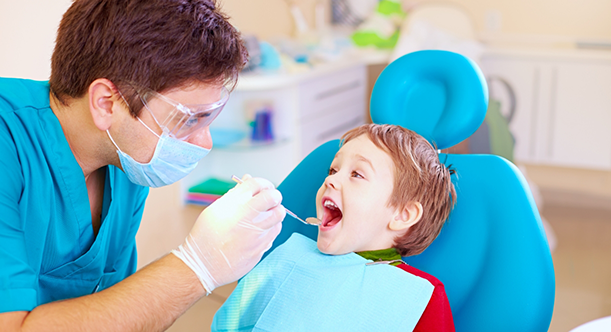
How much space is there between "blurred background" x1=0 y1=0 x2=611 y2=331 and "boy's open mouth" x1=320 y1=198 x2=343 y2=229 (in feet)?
2.90

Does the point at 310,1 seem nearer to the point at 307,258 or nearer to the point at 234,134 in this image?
the point at 234,134

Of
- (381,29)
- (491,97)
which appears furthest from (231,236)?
(381,29)

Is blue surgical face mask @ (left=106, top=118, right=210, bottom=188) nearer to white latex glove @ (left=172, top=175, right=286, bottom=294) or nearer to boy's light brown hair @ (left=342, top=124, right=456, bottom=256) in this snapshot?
white latex glove @ (left=172, top=175, right=286, bottom=294)

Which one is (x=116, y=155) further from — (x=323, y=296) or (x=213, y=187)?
(x=213, y=187)

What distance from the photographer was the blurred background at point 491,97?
2625 mm

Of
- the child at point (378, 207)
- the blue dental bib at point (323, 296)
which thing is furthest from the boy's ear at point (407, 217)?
the blue dental bib at point (323, 296)

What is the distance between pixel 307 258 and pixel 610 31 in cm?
297

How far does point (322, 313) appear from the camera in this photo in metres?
1.10

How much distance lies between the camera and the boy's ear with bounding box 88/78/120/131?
101cm

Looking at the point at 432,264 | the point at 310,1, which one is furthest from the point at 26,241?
the point at 310,1

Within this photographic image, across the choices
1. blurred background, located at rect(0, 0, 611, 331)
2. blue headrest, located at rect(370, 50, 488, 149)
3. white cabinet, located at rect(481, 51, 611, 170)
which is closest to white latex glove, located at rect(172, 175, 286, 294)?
blue headrest, located at rect(370, 50, 488, 149)

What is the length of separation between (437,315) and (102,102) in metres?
0.74

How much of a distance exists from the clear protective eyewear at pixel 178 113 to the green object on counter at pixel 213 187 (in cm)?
158

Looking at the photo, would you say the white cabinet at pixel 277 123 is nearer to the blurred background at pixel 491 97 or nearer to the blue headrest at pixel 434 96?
the blurred background at pixel 491 97
